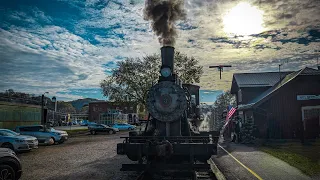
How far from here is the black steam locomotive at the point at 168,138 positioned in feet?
24.2

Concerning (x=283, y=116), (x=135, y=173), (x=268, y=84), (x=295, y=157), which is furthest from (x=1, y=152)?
(x=268, y=84)

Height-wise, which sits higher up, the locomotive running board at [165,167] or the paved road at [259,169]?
the locomotive running board at [165,167]

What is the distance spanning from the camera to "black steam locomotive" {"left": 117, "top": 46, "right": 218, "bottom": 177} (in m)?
7.39

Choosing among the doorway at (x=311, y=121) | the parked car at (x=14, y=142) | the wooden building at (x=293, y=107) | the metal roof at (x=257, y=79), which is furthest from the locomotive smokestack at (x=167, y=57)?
the metal roof at (x=257, y=79)

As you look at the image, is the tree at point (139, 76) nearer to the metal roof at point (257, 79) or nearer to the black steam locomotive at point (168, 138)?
the metal roof at point (257, 79)

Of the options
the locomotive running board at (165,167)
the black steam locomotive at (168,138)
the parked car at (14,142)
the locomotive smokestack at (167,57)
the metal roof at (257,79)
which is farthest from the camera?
the metal roof at (257,79)

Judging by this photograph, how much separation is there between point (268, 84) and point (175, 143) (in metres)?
24.7

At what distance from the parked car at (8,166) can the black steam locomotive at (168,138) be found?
287 centimetres

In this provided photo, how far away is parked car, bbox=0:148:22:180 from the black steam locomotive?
2.87 metres

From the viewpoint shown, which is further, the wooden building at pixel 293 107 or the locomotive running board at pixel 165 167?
the wooden building at pixel 293 107

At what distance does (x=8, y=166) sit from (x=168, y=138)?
14.7ft

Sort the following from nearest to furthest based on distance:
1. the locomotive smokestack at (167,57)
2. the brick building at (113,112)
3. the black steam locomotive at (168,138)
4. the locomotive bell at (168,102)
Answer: the black steam locomotive at (168,138)
the locomotive bell at (168,102)
the locomotive smokestack at (167,57)
the brick building at (113,112)

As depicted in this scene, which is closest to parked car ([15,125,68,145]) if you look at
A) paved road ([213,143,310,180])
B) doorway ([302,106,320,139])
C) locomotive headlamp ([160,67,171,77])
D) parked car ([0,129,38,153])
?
parked car ([0,129,38,153])

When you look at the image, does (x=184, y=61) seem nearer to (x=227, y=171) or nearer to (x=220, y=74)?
(x=220, y=74)
